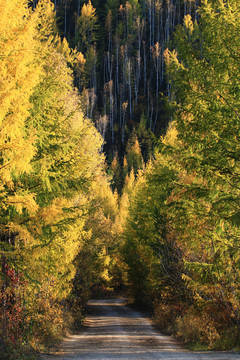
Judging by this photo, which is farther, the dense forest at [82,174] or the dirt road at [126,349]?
the dirt road at [126,349]

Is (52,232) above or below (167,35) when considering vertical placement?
below

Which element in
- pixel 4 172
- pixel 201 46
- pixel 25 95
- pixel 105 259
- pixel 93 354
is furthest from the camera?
pixel 105 259

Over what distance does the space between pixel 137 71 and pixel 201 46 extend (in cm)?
10037

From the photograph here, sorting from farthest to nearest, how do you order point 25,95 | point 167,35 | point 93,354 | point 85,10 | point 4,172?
point 85,10 < point 167,35 < point 93,354 < point 25,95 < point 4,172

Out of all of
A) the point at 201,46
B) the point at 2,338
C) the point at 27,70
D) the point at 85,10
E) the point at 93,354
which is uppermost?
the point at 85,10

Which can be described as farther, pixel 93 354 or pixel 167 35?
pixel 167 35

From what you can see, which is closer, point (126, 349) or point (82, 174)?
point (82, 174)

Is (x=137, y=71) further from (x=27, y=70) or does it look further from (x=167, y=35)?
(x=27, y=70)

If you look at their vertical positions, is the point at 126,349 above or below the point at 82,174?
below

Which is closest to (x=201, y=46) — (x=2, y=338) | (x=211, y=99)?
(x=211, y=99)

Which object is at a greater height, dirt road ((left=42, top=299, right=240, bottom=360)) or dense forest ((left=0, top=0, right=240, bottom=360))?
dense forest ((left=0, top=0, right=240, bottom=360))

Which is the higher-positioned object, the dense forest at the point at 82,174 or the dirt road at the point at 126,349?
the dense forest at the point at 82,174

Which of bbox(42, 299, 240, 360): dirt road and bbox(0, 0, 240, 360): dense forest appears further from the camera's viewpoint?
bbox(42, 299, 240, 360): dirt road

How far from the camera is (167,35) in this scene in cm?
11294
